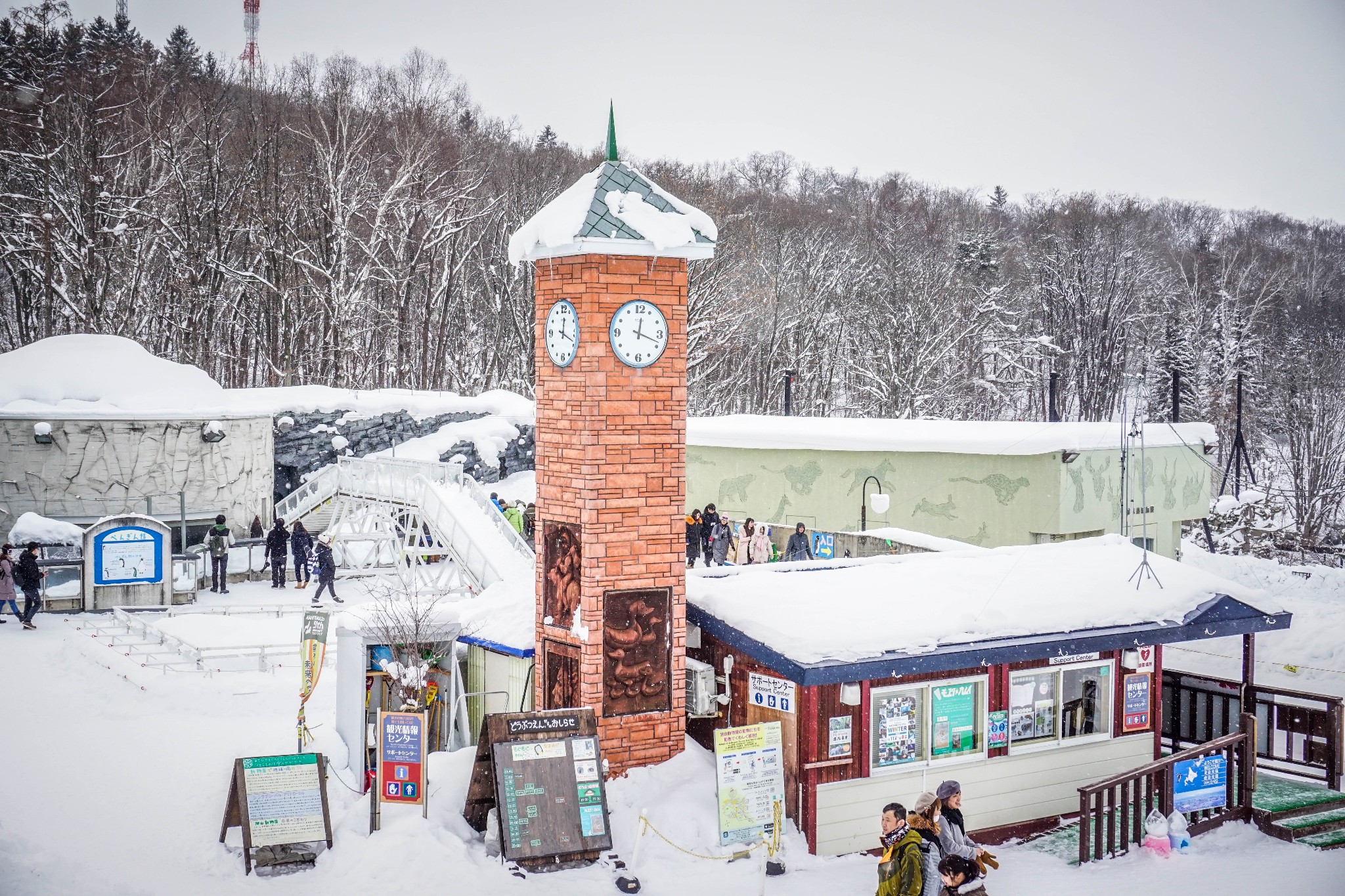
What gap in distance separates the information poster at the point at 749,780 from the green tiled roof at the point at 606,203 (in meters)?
4.91

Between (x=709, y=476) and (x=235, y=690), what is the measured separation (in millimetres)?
16433

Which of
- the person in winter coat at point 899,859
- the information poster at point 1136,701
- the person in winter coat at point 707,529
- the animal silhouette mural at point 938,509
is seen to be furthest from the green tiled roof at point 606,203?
the animal silhouette mural at point 938,509

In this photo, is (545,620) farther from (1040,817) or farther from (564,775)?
(1040,817)

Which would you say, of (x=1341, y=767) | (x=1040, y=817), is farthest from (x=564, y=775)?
(x=1341, y=767)

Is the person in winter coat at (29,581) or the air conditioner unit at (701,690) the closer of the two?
the air conditioner unit at (701,690)

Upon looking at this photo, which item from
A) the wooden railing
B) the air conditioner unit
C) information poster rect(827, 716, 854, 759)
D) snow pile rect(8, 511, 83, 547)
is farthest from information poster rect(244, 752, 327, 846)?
snow pile rect(8, 511, 83, 547)

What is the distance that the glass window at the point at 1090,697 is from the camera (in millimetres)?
10977

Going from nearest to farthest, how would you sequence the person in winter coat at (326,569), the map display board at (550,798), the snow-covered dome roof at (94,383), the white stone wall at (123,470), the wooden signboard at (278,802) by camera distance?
the wooden signboard at (278,802), the map display board at (550,798), the person in winter coat at (326,569), the white stone wall at (123,470), the snow-covered dome roof at (94,383)

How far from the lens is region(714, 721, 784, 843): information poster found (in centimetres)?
923

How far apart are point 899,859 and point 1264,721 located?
727 centimetres

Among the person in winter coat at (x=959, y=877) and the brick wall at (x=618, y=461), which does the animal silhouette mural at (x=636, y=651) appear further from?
the person in winter coat at (x=959, y=877)

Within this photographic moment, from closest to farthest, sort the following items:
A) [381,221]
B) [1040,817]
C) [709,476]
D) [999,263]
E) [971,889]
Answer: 1. [971,889]
2. [1040,817]
3. [709,476]
4. [381,221]
5. [999,263]

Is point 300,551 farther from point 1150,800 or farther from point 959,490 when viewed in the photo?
point 1150,800

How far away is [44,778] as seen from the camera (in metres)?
10.6
